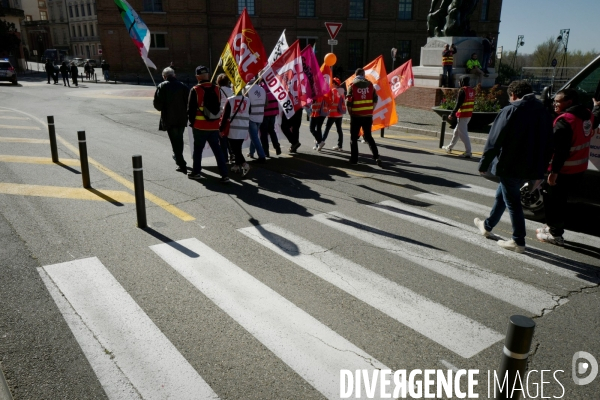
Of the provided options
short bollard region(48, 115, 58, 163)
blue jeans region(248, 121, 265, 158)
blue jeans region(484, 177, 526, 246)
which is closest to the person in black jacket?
blue jeans region(248, 121, 265, 158)

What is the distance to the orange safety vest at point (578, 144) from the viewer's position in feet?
19.0

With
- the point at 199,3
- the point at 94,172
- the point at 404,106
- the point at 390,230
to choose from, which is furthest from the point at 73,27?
the point at 390,230

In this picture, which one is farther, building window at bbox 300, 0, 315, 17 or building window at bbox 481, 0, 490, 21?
building window at bbox 481, 0, 490, 21

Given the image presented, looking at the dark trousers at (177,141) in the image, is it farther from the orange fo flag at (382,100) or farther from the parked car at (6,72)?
the parked car at (6,72)

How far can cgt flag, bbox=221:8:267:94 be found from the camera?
916cm

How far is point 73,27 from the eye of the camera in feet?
269

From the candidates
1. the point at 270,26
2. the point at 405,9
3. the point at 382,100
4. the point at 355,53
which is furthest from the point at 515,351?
the point at 405,9

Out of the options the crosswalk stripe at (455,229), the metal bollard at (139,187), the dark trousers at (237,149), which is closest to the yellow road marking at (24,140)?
the dark trousers at (237,149)

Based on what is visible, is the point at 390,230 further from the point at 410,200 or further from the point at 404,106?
the point at 404,106

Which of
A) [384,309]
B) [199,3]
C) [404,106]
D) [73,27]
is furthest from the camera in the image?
[73,27]

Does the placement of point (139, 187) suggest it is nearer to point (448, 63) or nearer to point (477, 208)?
point (477, 208)

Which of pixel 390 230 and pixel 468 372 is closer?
pixel 468 372

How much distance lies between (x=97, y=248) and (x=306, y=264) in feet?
8.52

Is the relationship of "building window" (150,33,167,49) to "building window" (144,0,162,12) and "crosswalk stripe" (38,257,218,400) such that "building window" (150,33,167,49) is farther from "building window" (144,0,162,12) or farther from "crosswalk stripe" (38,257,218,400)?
"crosswalk stripe" (38,257,218,400)
